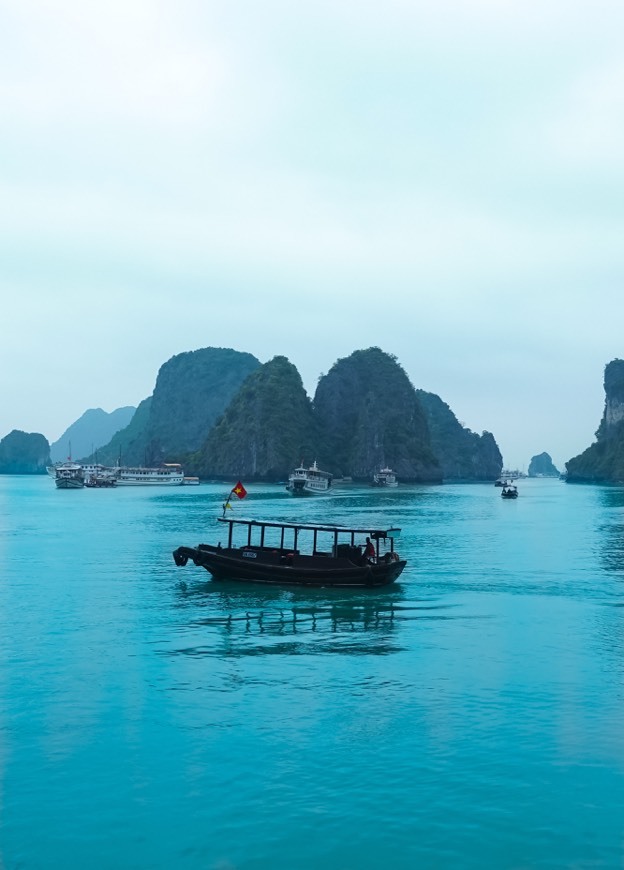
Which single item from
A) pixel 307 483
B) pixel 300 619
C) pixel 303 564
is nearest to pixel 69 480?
pixel 307 483

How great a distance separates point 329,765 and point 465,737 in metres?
4.11

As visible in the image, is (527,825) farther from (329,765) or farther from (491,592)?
(491,592)

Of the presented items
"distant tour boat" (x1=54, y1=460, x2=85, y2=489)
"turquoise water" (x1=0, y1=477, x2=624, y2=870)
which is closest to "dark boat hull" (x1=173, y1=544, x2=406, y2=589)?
"turquoise water" (x1=0, y1=477, x2=624, y2=870)

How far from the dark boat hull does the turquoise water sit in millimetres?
913

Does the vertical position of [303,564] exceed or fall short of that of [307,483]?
it falls short

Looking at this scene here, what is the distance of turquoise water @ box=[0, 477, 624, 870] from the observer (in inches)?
596

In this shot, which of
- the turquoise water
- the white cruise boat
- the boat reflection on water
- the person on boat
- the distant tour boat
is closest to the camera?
the turquoise water

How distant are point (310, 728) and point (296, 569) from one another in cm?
2146

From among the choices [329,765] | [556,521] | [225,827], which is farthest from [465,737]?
[556,521]

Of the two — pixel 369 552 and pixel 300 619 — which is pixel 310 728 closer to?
pixel 300 619

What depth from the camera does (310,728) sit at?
20.7 metres

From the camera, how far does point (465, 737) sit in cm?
2019

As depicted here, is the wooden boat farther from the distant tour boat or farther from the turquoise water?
the distant tour boat

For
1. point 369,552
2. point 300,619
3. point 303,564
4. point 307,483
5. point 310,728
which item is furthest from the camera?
point 307,483
